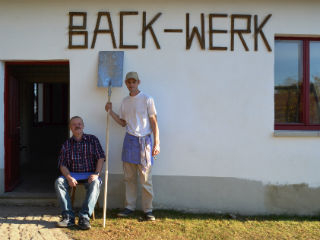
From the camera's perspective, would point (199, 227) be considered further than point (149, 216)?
No

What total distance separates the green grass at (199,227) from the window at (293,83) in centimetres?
151

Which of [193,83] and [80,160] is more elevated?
[193,83]

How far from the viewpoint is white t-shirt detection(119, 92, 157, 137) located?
4.22 metres

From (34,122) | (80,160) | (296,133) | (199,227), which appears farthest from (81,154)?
(34,122)

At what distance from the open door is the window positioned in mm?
4192

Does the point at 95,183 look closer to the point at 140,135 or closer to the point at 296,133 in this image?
the point at 140,135

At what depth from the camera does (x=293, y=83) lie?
4.82 metres

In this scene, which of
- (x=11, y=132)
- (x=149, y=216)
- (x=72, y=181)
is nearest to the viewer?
(x=72, y=181)

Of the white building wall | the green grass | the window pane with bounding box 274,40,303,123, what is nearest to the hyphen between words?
the white building wall

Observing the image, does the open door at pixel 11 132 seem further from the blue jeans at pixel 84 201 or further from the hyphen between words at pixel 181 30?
the blue jeans at pixel 84 201

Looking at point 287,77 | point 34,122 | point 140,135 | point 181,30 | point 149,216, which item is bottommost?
point 149,216

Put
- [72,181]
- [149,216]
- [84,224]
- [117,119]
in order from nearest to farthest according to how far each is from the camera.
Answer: [84,224] → [72,181] → [149,216] → [117,119]

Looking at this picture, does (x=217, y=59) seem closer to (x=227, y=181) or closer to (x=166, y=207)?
(x=227, y=181)

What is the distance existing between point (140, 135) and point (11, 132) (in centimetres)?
234
